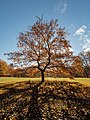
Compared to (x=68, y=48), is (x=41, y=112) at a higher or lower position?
lower

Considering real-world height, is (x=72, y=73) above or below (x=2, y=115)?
above

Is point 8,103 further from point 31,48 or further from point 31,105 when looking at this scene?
point 31,48

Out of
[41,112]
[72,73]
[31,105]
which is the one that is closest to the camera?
[41,112]

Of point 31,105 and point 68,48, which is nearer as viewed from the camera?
point 31,105

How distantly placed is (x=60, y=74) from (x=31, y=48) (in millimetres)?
7644

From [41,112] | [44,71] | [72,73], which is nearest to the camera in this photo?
[41,112]

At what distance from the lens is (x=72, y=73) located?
30.8m

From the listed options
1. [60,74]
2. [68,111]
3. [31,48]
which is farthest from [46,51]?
[68,111]

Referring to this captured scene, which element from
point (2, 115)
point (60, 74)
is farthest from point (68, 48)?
point (2, 115)

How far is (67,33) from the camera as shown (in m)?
32.4

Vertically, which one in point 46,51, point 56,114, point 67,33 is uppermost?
point 67,33

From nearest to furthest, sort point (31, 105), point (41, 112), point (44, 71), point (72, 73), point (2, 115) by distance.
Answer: point (2, 115)
point (41, 112)
point (31, 105)
point (72, 73)
point (44, 71)

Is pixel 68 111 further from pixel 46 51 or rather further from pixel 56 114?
pixel 46 51

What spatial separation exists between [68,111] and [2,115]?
5473 mm
